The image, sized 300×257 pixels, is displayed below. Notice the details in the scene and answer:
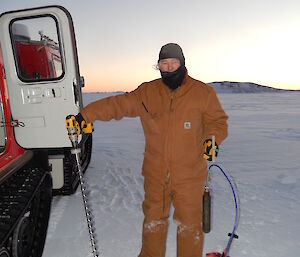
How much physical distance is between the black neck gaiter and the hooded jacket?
50mm

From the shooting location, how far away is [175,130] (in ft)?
8.77

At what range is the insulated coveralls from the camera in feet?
8.80

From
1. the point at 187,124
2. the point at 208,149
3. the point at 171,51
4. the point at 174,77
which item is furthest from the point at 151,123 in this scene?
the point at 171,51

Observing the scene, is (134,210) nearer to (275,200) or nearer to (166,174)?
(166,174)

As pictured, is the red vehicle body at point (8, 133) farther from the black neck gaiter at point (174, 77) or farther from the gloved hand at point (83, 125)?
the black neck gaiter at point (174, 77)

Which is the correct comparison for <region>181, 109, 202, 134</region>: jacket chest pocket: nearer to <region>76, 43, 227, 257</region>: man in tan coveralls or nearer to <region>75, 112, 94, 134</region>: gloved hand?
<region>76, 43, 227, 257</region>: man in tan coveralls

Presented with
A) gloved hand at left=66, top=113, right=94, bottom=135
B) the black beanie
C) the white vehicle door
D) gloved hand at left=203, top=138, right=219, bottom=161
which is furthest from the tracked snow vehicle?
gloved hand at left=203, top=138, right=219, bottom=161

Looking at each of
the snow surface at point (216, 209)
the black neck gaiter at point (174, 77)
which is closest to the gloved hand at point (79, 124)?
the black neck gaiter at point (174, 77)

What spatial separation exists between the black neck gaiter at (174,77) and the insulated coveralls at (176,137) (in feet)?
0.21

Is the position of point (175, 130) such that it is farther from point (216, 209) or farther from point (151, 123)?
point (216, 209)

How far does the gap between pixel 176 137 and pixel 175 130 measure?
7cm

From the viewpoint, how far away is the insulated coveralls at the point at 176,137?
2682 mm

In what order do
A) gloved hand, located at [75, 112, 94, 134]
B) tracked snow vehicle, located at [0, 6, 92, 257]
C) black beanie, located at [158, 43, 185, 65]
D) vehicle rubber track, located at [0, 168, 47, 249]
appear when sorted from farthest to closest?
tracked snow vehicle, located at [0, 6, 92, 257] < gloved hand, located at [75, 112, 94, 134] < black beanie, located at [158, 43, 185, 65] < vehicle rubber track, located at [0, 168, 47, 249]

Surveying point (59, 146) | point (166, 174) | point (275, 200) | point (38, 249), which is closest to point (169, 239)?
point (166, 174)
